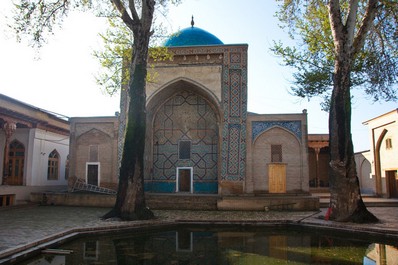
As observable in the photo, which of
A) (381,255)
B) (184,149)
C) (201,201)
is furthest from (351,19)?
(184,149)

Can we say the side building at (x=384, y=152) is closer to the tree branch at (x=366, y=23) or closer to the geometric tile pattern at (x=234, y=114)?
the tree branch at (x=366, y=23)

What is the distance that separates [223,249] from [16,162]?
468 inches

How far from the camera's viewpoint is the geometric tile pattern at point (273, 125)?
46.8 ft

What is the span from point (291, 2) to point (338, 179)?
18.5ft

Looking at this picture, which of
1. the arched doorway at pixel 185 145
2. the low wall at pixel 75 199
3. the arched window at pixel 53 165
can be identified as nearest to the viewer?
the low wall at pixel 75 199

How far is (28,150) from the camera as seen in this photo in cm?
1466

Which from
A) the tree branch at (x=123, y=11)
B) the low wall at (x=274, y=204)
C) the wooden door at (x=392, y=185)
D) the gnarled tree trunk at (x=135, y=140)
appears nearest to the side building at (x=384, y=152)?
the wooden door at (x=392, y=185)

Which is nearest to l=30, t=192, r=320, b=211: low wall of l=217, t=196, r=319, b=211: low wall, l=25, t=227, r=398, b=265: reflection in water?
l=217, t=196, r=319, b=211: low wall

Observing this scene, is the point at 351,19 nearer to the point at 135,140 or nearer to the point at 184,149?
the point at 135,140

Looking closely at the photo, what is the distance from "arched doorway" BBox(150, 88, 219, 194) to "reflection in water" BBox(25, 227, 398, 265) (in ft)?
24.2

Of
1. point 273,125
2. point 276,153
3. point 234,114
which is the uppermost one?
point 234,114

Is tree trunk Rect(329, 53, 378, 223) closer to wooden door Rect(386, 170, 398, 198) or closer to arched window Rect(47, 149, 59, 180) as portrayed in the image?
wooden door Rect(386, 170, 398, 198)

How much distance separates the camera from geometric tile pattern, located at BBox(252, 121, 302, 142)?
562 inches

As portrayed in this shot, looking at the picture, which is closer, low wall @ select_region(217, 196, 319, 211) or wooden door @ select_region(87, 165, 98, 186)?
low wall @ select_region(217, 196, 319, 211)
